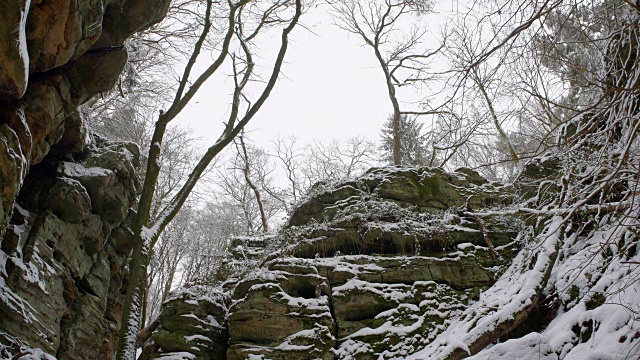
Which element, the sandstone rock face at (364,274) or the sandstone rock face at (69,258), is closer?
the sandstone rock face at (69,258)

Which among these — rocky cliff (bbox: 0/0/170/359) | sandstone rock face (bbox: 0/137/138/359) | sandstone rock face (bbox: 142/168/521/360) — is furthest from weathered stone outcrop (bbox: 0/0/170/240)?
sandstone rock face (bbox: 142/168/521/360)

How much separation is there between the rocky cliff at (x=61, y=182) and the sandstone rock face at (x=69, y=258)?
2cm

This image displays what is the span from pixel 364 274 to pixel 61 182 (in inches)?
219

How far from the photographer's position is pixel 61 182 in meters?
6.73

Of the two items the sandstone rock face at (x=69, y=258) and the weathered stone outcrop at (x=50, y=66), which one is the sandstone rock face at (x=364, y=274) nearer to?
the sandstone rock face at (x=69, y=258)

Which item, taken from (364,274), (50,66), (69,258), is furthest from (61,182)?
(364,274)

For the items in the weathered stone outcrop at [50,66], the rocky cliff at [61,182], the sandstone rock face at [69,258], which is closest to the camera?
the weathered stone outcrop at [50,66]

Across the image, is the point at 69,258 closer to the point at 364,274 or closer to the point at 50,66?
the point at 50,66

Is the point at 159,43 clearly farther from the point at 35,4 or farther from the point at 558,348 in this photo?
the point at 558,348

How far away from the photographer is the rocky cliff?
189 inches

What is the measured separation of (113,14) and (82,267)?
4510 mm

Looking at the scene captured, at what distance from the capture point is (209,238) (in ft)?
71.9

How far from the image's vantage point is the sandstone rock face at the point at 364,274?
6.27m

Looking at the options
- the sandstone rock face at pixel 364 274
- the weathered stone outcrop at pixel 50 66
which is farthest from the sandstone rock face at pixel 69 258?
the sandstone rock face at pixel 364 274
